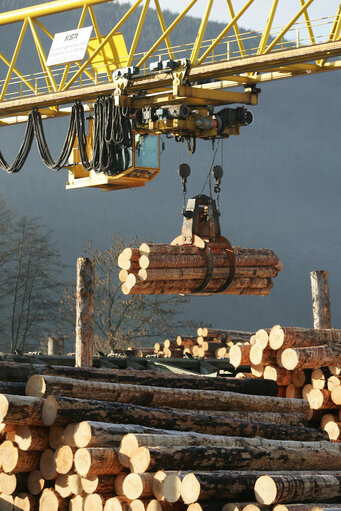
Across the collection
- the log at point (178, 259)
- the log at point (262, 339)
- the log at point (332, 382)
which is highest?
the log at point (178, 259)

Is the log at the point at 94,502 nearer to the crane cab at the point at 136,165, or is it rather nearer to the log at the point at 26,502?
the log at the point at 26,502

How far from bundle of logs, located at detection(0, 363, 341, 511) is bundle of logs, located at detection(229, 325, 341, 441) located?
2460mm

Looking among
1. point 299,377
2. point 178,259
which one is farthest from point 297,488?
point 178,259

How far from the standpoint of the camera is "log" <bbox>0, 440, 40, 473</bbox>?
10.2m

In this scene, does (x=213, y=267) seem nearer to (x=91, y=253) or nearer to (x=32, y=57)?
(x=91, y=253)

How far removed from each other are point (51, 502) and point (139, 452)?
4.48 feet

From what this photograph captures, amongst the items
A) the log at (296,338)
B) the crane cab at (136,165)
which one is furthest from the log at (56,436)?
the crane cab at (136,165)

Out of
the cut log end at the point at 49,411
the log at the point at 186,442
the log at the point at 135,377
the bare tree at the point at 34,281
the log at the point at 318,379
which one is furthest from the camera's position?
the bare tree at the point at 34,281

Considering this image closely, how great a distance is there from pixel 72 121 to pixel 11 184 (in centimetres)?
7522

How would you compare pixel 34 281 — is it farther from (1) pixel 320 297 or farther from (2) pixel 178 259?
(2) pixel 178 259

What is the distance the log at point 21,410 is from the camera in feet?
32.7

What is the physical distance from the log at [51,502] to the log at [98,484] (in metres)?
0.43

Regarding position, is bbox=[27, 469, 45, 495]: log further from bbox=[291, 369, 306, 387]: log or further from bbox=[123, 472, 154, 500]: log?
bbox=[291, 369, 306, 387]: log

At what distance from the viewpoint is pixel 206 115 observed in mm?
19344
